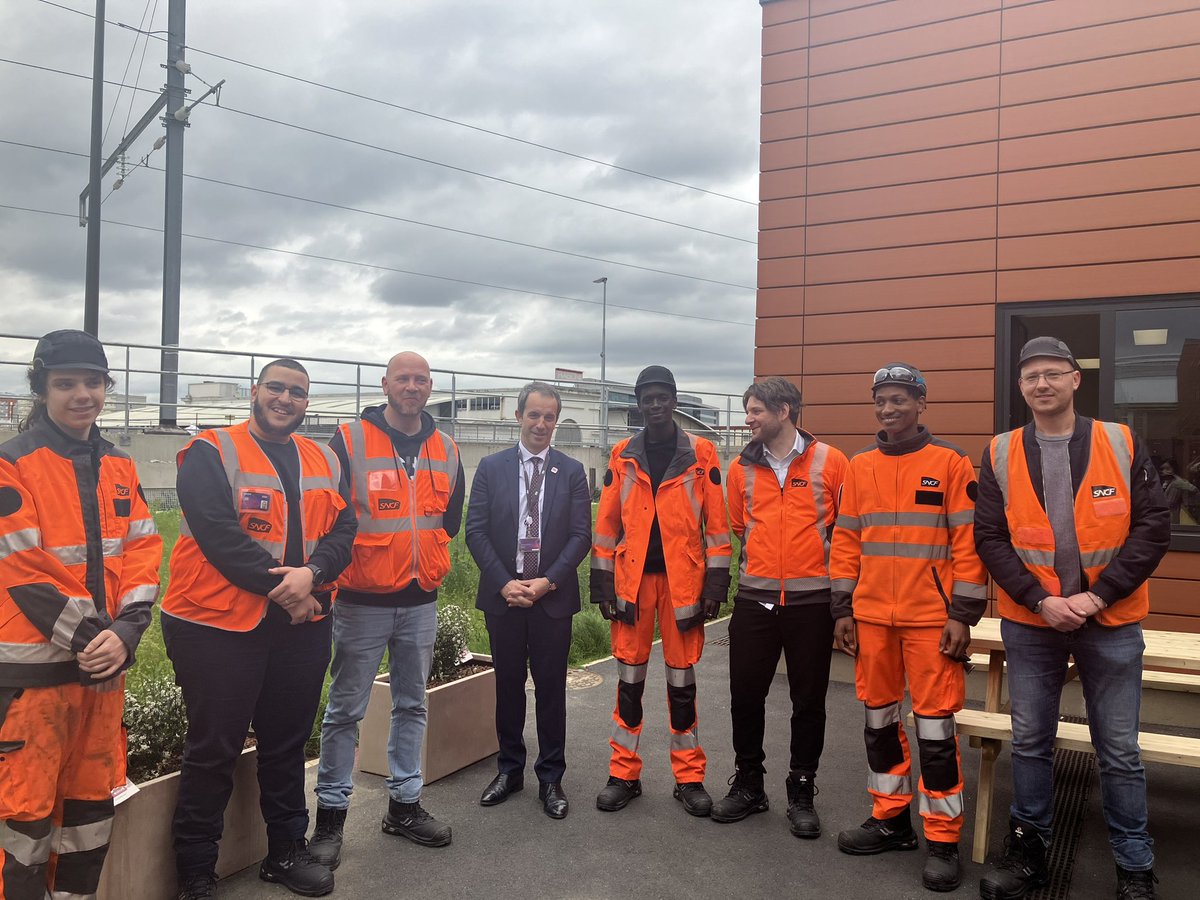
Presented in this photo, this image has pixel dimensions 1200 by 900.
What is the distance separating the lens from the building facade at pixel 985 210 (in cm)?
538

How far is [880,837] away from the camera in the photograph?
11.7ft

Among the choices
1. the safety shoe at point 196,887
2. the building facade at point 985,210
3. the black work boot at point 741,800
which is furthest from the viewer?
the building facade at point 985,210

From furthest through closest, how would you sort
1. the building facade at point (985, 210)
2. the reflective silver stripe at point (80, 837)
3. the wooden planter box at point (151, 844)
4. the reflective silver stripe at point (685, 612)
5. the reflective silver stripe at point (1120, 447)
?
the building facade at point (985, 210), the reflective silver stripe at point (685, 612), the reflective silver stripe at point (1120, 447), the wooden planter box at point (151, 844), the reflective silver stripe at point (80, 837)

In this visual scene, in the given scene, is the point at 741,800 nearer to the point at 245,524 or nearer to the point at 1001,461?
the point at 1001,461

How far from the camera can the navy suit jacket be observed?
4.08 meters

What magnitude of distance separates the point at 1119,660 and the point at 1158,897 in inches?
38.6

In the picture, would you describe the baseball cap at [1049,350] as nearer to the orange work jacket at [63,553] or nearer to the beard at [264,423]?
the beard at [264,423]

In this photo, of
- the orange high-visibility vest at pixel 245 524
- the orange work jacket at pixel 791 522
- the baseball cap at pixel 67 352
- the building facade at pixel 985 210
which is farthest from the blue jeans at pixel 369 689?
the building facade at pixel 985 210

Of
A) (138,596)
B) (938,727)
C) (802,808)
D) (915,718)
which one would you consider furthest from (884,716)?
(138,596)

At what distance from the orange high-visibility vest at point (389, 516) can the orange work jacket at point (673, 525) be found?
0.86 m

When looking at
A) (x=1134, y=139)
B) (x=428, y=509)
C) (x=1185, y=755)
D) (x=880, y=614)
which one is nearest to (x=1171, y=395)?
(x=1134, y=139)

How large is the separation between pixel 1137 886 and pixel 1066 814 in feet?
3.03

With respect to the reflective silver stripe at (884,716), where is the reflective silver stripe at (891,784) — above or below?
below

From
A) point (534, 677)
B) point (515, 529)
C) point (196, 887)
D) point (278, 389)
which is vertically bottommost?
point (196, 887)
